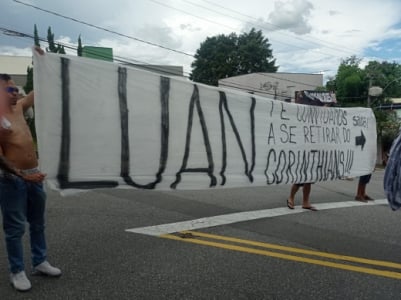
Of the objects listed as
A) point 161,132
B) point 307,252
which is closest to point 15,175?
point 161,132

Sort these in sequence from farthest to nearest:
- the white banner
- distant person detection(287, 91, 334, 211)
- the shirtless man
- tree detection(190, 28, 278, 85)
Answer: tree detection(190, 28, 278, 85), distant person detection(287, 91, 334, 211), the white banner, the shirtless man

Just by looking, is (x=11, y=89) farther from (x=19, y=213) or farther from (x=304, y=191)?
(x=304, y=191)

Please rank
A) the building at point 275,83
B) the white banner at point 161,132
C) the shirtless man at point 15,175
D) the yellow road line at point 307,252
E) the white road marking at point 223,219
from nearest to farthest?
1. the shirtless man at point 15,175
2. the white banner at point 161,132
3. the yellow road line at point 307,252
4. the white road marking at point 223,219
5. the building at point 275,83

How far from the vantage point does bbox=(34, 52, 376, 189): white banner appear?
12.9 ft

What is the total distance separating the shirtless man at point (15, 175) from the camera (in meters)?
3.43

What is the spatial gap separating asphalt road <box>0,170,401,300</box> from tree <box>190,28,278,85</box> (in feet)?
173

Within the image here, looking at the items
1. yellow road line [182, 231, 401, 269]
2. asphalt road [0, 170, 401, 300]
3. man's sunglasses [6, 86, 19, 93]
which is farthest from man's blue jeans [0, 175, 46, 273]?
yellow road line [182, 231, 401, 269]

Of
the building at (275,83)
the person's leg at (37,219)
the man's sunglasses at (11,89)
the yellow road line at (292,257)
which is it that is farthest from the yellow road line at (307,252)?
the building at (275,83)

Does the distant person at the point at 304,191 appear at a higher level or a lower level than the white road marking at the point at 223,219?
higher

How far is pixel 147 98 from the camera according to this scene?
462 centimetres

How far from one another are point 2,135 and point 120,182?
1335 millimetres

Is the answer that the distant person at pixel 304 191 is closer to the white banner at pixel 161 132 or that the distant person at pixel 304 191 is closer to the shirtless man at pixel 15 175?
the white banner at pixel 161 132

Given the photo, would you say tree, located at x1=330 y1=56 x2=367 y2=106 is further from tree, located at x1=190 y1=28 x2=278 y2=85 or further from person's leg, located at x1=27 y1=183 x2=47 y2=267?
person's leg, located at x1=27 y1=183 x2=47 y2=267

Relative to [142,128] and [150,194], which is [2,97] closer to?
[142,128]
